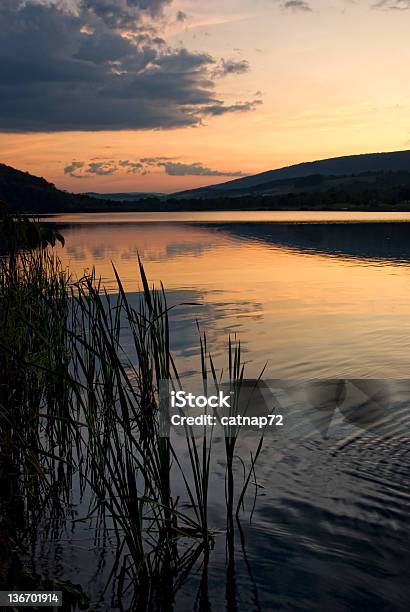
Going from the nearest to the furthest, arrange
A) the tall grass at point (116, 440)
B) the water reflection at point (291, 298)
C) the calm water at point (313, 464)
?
1. the tall grass at point (116, 440)
2. the calm water at point (313, 464)
3. the water reflection at point (291, 298)

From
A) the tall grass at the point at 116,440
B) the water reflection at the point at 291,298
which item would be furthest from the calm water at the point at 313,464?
the tall grass at the point at 116,440

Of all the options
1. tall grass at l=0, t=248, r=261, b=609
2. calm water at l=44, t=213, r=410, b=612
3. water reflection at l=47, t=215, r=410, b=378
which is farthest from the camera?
water reflection at l=47, t=215, r=410, b=378

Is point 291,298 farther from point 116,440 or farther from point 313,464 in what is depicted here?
point 116,440

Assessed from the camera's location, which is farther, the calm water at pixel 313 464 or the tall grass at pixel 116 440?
the calm water at pixel 313 464

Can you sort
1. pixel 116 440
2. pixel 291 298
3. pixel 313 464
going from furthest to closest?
pixel 291 298 → pixel 313 464 → pixel 116 440

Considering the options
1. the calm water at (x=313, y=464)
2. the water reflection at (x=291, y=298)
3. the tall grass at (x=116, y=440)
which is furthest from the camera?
the water reflection at (x=291, y=298)

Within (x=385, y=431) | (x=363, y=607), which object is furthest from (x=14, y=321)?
(x=385, y=431)

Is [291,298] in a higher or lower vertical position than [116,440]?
lower

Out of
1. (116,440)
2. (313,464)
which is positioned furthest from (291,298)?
(116,440)

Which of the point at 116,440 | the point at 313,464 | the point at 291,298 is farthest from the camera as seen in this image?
the point at 291,298

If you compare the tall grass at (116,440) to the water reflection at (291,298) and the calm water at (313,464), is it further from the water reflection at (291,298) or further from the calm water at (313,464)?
the water reflection at (291,298)

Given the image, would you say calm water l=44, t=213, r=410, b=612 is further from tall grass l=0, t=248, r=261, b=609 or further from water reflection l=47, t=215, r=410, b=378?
tall grass l=0, t=248, r=261, b=609

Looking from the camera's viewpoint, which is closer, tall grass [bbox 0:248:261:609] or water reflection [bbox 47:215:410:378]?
tall grass [bbox 0:248:261:609]

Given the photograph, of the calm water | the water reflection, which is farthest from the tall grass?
the water reflection
